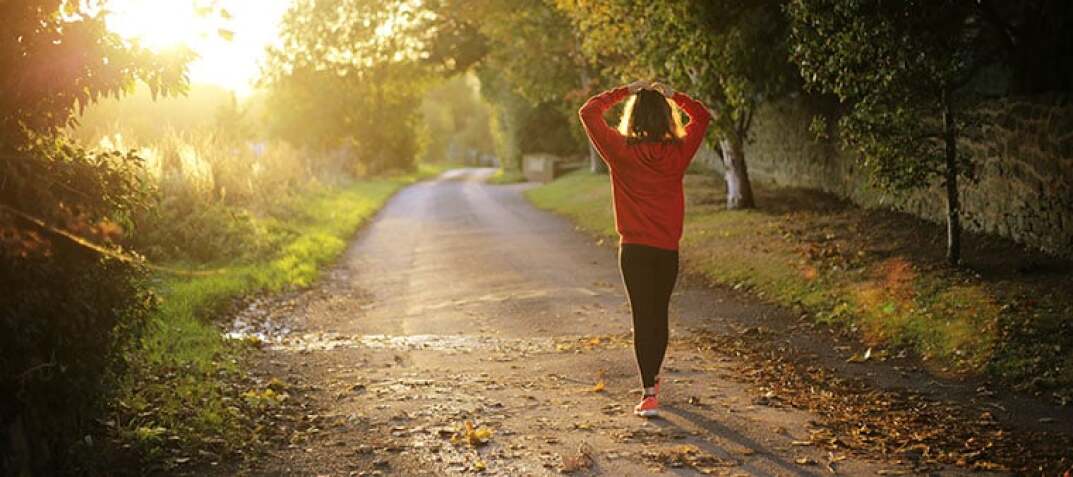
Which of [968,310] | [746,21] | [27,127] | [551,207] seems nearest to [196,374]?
[27,127]

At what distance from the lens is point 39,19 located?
5.52 metres

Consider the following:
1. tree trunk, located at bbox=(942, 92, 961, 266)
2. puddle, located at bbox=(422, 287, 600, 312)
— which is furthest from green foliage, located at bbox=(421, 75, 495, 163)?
tree trunk, located at bbox=(942, 92, 961, 266)

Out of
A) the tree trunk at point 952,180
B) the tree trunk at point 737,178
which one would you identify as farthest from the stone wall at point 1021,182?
the tree trunk at point 737,178

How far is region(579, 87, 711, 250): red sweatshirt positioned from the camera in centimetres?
686

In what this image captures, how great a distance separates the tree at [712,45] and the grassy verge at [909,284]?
244 centimetres

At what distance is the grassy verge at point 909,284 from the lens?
334 inches

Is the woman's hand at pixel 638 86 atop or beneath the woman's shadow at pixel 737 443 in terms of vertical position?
atop

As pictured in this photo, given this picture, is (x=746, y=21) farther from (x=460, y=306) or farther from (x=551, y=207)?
(x=551, y=207)

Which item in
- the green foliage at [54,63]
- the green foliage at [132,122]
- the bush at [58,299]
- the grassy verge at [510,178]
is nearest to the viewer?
the bush at [58,299]

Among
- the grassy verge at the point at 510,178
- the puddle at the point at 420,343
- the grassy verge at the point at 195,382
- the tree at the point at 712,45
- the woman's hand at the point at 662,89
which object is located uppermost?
the tree at the point at 712,45

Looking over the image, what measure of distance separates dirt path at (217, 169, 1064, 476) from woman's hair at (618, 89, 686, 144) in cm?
179

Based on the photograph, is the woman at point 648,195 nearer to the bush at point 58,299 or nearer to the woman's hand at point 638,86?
the woman's hand at point 638,86

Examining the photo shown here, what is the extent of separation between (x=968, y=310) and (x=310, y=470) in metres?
6.44

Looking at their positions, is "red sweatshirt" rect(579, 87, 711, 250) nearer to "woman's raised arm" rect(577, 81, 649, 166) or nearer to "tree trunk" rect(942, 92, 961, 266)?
"woman's raised arm" rect(577, 81, 649, 166)
